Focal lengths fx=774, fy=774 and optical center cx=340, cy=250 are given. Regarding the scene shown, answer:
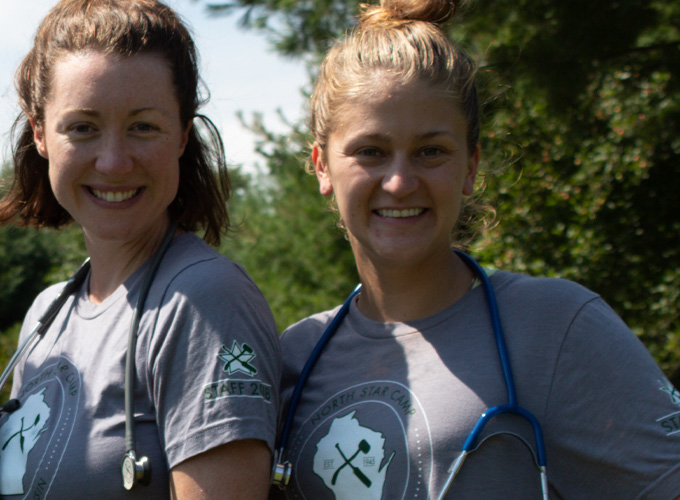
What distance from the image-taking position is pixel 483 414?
1766 mm

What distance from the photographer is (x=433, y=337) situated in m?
1.98

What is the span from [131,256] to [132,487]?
0.71 metres

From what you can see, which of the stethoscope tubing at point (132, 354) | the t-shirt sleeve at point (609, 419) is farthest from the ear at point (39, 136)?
the t-shirt sleeve at point (609, 419)

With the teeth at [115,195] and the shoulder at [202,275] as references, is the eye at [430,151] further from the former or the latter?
the teeth at [115,195]

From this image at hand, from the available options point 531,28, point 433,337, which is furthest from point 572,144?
point 433,337

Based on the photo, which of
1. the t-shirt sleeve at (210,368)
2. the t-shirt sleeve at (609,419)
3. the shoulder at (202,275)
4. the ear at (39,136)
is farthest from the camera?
the ear at (39,136)

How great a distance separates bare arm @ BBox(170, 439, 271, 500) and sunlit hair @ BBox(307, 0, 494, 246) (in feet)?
3.03

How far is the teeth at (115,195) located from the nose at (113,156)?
89 mm

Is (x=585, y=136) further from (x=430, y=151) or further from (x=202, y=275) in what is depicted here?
(x=202, y=275)

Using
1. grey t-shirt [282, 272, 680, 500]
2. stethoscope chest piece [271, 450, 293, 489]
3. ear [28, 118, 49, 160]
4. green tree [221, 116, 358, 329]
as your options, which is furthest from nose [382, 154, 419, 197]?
green tree [221, 116, 358, 329]

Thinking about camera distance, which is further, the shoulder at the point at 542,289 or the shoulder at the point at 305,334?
the shoulder at the point at 305,334

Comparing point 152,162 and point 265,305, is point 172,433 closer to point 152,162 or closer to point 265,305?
point 265,305

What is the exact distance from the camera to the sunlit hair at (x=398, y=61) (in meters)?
2.03

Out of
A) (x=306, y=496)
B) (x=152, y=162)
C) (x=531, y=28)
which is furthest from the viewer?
(x=531, y=28)
